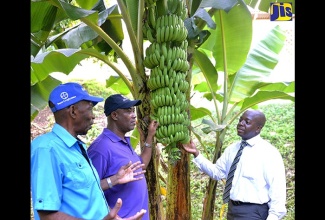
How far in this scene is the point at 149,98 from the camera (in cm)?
257

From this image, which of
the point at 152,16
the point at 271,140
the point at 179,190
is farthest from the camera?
the point at 271,140

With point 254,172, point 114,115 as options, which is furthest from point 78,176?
point 254,172

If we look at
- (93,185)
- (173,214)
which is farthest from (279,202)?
(93,185)

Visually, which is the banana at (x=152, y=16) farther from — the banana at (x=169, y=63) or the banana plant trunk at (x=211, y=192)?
the banana plant trunk at (x=211, y=192)

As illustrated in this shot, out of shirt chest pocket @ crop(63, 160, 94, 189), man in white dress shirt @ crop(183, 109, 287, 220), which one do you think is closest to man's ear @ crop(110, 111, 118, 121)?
man in white dress shirt @ crop(183, 109, 287, 220)

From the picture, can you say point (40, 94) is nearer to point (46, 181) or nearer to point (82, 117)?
point (82, 117)

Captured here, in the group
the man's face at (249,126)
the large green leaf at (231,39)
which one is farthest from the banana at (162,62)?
the large green leaf at (231,39)

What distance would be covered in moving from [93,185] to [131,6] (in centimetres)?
132

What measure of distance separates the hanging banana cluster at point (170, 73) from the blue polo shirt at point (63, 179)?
74 cm

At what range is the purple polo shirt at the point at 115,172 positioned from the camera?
7.18ft

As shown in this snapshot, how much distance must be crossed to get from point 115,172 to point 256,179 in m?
1.07

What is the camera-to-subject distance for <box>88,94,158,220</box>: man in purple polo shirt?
2184 millimetres

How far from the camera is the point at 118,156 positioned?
7.38ft
